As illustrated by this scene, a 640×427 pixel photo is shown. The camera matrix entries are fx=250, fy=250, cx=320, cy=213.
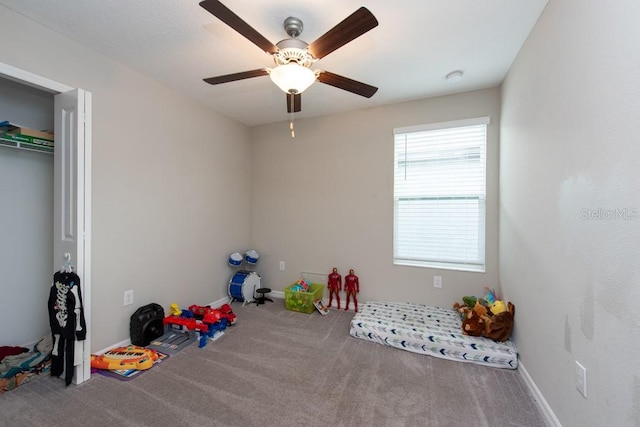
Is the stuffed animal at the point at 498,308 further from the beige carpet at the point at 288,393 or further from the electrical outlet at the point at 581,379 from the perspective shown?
the electrical outlet at the point at 581,379

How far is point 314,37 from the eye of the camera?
1884 mm

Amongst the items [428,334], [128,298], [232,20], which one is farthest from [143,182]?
[428,334]

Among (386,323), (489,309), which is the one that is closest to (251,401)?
(386,323)

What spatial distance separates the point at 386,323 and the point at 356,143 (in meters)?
2.13

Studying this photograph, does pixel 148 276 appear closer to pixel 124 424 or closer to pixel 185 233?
pixel 185 233

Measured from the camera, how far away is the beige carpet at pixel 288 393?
152 centimetres

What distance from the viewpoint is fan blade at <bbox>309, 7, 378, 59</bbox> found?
3.92 ft

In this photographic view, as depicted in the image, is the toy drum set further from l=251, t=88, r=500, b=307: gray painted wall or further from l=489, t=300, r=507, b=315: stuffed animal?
l=489, t=300, r=507, b=315: stuffed animal

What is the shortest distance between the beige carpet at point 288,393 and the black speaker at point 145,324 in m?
0.38

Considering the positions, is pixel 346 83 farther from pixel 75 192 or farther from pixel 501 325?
pixel 501 325

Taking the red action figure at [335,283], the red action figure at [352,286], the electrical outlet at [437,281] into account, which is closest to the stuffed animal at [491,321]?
the electrical outlet at [437,281]

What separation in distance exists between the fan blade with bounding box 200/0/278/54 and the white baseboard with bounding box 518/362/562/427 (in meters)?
2.72

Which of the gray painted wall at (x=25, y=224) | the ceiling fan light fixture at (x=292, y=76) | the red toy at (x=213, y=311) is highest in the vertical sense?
the ceiling fan light fixture at (x=292, y=76)

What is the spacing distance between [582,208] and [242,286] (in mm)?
3287
